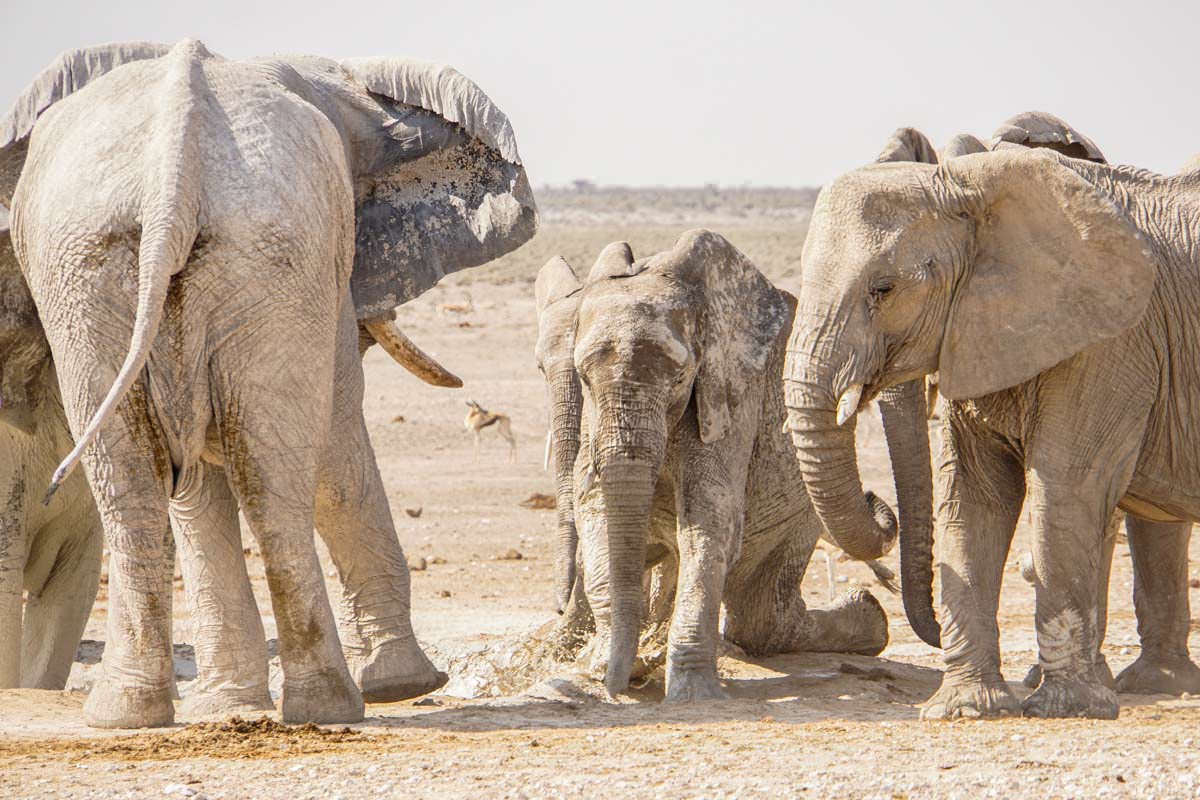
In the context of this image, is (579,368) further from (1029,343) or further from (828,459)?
(1029,343)

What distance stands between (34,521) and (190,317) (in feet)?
9.52

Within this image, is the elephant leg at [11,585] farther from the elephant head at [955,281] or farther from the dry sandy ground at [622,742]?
the elephant head at [955,281]

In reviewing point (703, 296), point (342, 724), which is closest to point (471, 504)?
point (703, 296)

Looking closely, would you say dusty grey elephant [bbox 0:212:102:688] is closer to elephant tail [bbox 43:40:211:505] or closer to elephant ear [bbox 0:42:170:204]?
elephant ear [bbox 0:42:170:204]

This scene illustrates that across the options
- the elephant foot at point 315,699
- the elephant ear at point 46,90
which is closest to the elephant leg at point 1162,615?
the elephant foot at point 315,699

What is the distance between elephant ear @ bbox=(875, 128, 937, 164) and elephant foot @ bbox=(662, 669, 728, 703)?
203cm

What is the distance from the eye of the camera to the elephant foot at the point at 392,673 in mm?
8273

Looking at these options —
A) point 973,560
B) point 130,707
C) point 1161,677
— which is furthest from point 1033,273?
point 130,707

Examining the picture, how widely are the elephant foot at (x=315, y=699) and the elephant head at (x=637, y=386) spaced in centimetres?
129

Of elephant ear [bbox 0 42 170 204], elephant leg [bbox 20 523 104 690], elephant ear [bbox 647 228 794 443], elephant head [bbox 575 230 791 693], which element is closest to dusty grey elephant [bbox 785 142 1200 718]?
elephant head [bbox 575 230 791 693]

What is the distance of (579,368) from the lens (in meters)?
8.45

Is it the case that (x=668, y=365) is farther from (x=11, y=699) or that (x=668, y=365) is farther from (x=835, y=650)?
(x=11, y=699)

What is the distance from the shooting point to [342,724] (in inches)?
293

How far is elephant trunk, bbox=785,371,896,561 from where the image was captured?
7348 mm
